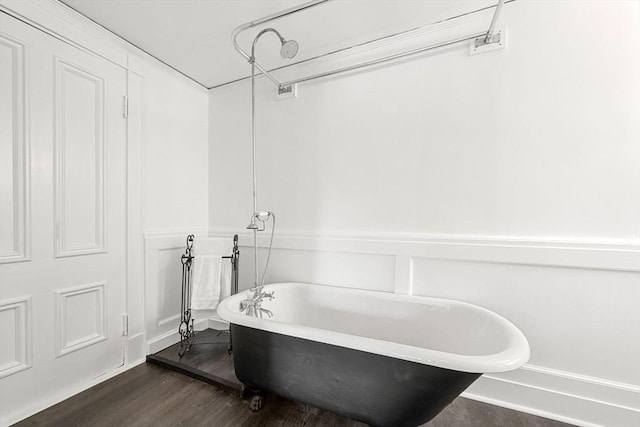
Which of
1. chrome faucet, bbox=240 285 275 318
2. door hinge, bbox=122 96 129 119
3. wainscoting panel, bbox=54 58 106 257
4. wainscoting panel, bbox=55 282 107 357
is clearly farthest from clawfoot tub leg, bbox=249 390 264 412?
door hinge, bbox=122 96 129 119

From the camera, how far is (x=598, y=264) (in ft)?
4.55

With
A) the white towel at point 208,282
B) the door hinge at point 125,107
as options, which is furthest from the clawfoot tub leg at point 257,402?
the door hinge at point 125,107

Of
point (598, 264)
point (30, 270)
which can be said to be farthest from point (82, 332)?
point (598, 264)

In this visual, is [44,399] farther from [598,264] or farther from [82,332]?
[598,264]

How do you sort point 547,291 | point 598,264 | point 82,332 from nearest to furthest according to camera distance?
point 598,264, point 547,291, point 82,332

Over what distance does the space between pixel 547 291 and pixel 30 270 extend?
111 inches

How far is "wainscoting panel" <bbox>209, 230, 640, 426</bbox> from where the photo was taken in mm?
1361

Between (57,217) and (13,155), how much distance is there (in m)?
0.37

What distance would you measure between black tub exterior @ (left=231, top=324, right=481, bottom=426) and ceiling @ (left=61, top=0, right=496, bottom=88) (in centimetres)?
179

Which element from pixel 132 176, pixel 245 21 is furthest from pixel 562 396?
pixel 132 176

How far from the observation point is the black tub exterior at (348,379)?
1.06 meters

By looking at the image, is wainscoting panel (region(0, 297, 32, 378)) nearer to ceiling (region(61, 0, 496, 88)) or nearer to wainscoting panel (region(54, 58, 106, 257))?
wainscoting panel (region(54, 58, 106, 257))

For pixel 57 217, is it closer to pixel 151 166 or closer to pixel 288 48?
pixel 151 166

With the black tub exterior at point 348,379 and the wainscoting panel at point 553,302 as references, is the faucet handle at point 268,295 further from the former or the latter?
the wainscoting panel at point 553,302
